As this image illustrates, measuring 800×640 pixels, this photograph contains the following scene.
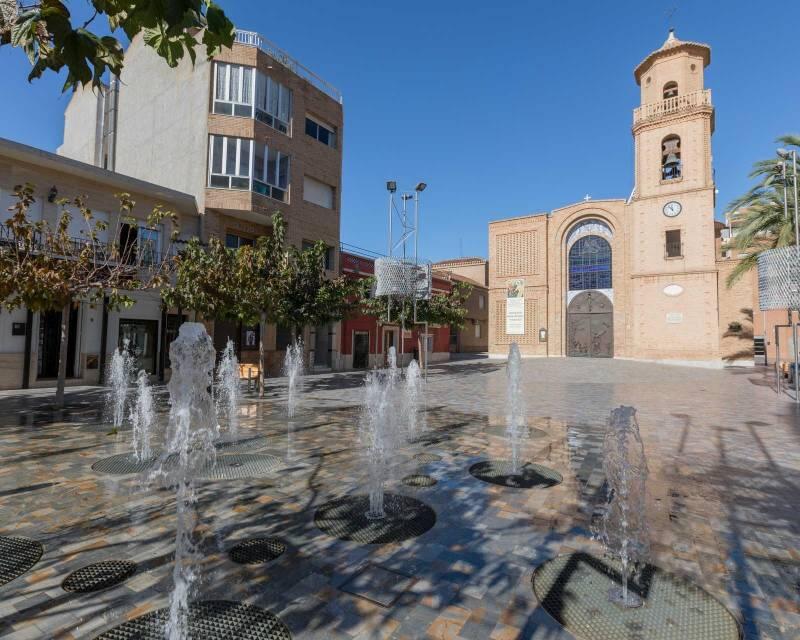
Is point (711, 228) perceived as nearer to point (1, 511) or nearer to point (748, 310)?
point (748, 310)

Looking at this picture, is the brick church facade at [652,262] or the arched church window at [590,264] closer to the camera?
the brick church facade at [652,262]

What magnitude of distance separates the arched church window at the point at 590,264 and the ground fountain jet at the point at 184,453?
33156 millimetres

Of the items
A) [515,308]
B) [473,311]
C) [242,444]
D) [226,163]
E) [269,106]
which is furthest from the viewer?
[473,311]

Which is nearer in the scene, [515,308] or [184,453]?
[184,453]

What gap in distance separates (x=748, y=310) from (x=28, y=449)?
3846cm

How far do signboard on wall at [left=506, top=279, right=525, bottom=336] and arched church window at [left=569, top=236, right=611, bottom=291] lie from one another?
12.9 ft

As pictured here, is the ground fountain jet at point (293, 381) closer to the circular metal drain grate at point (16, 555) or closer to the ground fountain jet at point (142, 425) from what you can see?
the ground fountain jet at point (142, 425)

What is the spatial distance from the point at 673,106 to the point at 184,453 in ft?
122

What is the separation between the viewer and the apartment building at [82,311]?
45.6 ft

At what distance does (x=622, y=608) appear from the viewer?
114 inches

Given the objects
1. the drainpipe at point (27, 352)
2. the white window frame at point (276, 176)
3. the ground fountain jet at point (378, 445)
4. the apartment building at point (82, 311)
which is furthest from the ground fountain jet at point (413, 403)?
the drainpipe at point (27, 352)

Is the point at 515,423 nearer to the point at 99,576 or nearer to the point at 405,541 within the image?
the point at 405,541

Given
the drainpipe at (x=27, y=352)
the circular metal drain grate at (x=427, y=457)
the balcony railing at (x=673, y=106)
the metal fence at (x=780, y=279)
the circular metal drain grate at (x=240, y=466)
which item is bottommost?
the circular metal drain grate at (x=427, y=457)

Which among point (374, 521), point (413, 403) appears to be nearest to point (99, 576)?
point (374, 521)
